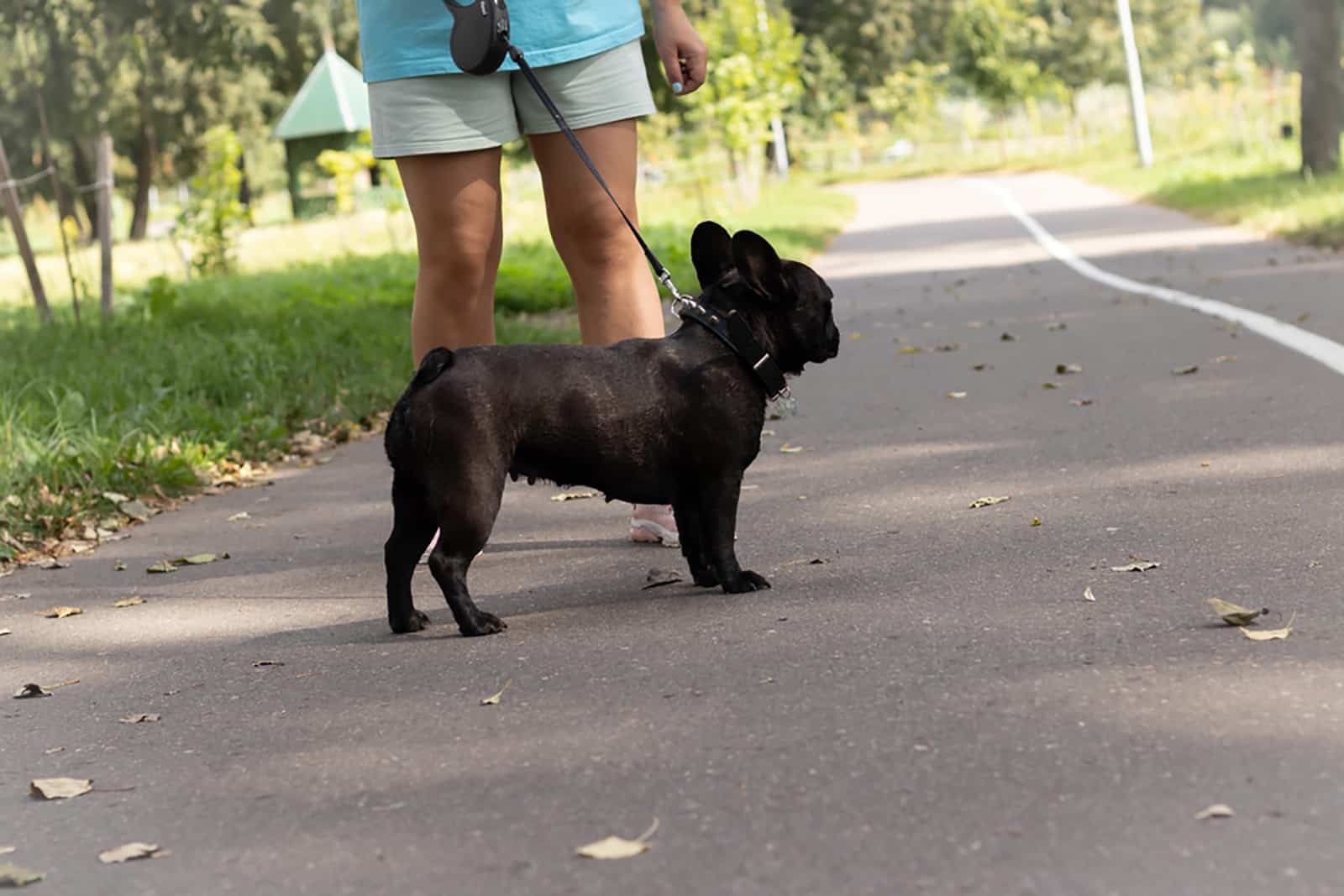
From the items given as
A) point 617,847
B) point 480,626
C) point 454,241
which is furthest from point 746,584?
point 617,847

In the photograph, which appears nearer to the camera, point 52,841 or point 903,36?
point 52,841

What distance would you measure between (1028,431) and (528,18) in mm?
2783

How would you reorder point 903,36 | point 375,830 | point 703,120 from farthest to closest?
point 903,36 < point 703,120 < point 375,830

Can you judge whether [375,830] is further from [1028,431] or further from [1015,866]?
[1028,431]

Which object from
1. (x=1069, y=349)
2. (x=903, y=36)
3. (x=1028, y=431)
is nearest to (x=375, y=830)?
(x=1028, y=431)

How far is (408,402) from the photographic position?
4.15 m

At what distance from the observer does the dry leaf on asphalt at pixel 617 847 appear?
2.67 meters

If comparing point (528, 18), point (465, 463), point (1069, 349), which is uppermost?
point (528, 18)

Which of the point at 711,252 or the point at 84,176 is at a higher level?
the point at 84,176

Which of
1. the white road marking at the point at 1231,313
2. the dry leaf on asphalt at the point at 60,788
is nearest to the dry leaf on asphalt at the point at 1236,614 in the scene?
the dry leaf on asphalt at the point at 60,788

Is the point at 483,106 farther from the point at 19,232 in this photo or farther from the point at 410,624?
the point at 19,232

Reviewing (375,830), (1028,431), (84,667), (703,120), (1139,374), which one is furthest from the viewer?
(703,120)

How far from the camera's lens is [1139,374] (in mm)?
8367

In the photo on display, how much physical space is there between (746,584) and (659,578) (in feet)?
1.24
